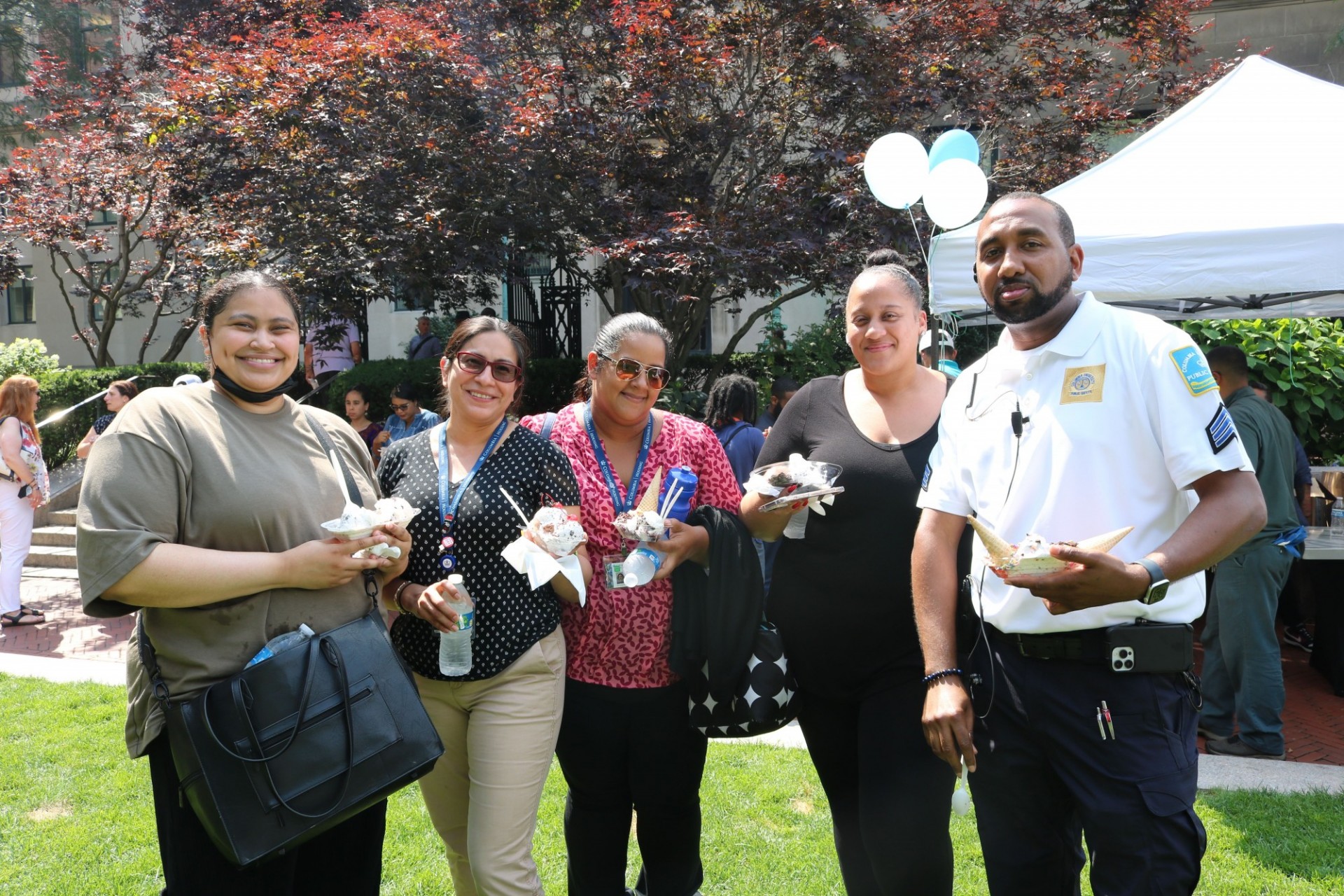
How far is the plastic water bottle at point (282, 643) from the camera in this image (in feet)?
7.63

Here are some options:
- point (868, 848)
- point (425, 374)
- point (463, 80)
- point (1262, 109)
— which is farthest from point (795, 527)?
point (425, 374)

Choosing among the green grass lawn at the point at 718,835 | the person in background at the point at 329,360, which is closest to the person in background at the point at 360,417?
the person in background at the point at 329,360

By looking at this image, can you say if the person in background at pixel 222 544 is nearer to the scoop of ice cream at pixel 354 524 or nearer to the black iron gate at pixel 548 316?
the scoop of ice cream at pixel 354 524

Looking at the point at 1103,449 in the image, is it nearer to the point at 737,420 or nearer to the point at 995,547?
the point at 995,547

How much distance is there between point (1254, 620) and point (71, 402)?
16.6 m

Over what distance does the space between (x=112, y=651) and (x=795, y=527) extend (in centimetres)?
690

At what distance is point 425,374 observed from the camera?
492 inches

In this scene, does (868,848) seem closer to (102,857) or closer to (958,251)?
(102,857)

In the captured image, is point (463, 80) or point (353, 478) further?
point (463, 80)

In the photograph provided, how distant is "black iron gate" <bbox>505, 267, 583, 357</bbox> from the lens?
15711 mm

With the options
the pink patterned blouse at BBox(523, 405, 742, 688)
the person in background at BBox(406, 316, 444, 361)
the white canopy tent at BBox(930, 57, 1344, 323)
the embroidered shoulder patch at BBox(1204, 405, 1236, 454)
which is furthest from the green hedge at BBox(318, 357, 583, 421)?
the embroidered shoulder patch at BBox(1204, 405, 1236, 454)

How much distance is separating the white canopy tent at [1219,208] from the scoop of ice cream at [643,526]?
125 inches

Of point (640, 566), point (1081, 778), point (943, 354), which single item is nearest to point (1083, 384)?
point (1081, 778)

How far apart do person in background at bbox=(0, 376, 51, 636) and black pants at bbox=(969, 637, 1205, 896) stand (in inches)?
356
